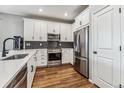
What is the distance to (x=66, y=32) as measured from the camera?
200 inches

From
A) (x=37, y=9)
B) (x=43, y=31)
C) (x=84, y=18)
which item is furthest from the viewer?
(x=43, y=31)

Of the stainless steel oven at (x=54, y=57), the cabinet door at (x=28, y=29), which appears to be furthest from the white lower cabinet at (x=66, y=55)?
the cabinet door at (x=28, y=29)

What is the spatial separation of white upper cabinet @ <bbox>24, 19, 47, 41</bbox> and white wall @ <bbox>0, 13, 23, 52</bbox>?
1.51ft

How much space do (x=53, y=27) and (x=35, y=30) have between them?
0.95 metres

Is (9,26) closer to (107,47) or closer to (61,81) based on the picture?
(61,81)

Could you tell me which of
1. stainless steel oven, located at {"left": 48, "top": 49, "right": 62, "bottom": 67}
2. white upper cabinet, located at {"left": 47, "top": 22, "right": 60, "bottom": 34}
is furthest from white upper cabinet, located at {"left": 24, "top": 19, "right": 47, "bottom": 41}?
stainless steel oven, located at {"left": 48, "top": 49, "right": 62, "bottom": 67}

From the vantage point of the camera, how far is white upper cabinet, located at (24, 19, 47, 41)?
422cm

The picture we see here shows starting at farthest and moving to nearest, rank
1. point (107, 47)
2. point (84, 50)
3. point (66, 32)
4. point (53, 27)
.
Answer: point (66, 32)
point (53, 27)
point (84, 50)
point (107, 47)

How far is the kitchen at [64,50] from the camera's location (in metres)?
1.65

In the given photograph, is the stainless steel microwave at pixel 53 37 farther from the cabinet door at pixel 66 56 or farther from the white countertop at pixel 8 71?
the white countertop at pixel 8 71

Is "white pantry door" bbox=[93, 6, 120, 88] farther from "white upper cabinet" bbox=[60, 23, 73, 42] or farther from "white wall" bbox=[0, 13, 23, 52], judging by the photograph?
"white wall" bbox=[0, 13, 23, 52]

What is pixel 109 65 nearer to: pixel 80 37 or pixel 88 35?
pixel 88 35

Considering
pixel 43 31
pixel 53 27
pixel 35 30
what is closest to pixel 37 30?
pixel 35 30

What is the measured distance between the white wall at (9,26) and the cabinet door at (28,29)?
0.42m
